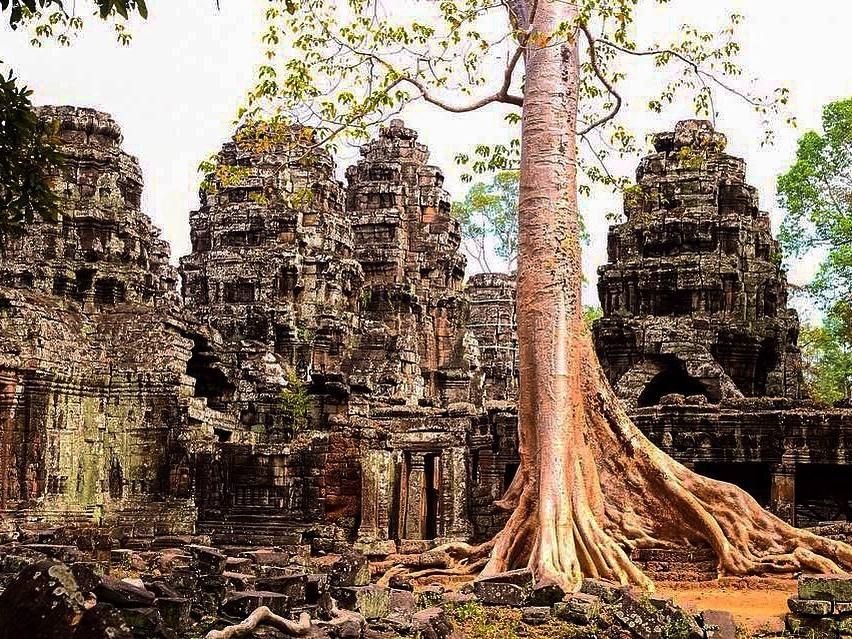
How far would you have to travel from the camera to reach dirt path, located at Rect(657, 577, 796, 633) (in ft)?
34.2

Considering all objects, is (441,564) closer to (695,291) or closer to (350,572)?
(350,572)

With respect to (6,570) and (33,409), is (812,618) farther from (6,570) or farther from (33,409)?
(33,409)

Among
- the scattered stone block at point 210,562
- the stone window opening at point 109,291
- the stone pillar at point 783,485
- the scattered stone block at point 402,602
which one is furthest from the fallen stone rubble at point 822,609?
the stone window opening at point 109,291

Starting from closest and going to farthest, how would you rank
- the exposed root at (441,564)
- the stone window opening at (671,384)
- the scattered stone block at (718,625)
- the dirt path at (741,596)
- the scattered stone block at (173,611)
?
1. the scattered stone block at (173,611)
2. the scattered stone block at (718,625)
3. the dirt path at (741,596)
4. the exposed root at (441,564)
5. the stone window opening at (671,384)

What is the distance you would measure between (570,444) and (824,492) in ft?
29.6

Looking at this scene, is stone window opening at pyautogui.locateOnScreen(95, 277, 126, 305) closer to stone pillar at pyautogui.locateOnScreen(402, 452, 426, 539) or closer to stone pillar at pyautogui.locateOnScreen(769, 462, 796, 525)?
stone pillar at pyautogui.locateOnScreen(402, 452, 426, 539)

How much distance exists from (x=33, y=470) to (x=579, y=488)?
10403 millimetres

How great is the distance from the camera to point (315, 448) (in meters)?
19.0

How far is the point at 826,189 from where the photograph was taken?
30.2m

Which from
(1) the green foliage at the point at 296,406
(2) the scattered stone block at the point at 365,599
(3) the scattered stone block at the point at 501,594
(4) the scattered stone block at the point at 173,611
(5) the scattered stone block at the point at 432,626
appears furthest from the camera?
(1) the green foliage at the point at 296,406

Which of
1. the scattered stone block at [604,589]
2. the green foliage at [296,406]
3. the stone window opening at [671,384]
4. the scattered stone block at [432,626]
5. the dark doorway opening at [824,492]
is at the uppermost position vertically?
the stone window opening at [671,384]

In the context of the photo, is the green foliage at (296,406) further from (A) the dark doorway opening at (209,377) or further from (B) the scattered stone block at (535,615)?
(B) the scattered stone block at (535,615)

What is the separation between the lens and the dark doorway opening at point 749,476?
794 inches

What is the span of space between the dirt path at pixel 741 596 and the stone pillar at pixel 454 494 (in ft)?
20.3
